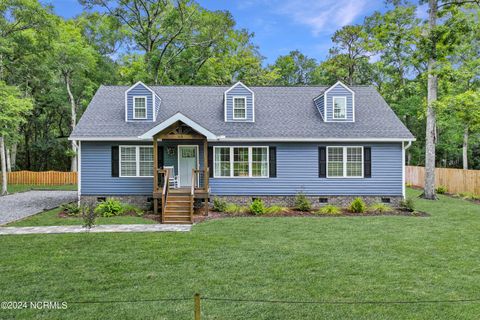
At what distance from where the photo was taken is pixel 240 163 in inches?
582

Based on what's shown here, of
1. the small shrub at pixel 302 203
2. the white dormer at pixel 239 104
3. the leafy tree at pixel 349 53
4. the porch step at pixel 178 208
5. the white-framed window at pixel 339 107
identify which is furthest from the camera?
the leafy tree at pixel 349 53

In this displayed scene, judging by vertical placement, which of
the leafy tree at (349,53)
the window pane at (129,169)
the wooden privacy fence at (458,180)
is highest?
the leafy tree at (349,53)

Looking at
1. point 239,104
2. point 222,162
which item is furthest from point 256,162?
point 239,104

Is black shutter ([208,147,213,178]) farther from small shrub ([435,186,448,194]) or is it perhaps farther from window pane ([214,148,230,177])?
small shrub ([435,186,448,194])

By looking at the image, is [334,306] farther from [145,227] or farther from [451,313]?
[145,227]

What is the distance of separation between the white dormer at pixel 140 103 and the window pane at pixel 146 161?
1692mm

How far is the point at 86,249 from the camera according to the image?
8.08 metres

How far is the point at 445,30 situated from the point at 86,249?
1600 cm

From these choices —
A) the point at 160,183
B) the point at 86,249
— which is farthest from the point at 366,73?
the point at 86,249

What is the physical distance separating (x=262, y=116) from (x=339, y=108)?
3.64 m

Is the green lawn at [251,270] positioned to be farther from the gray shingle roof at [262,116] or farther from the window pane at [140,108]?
the window pane at [140,108]

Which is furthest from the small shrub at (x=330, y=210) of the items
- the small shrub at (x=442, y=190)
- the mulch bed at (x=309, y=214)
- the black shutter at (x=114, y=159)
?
the small shrub at (x=442, y=190)

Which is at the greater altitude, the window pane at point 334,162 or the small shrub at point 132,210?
the window pane at point 334,162

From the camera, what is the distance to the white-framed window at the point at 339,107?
610 inches
